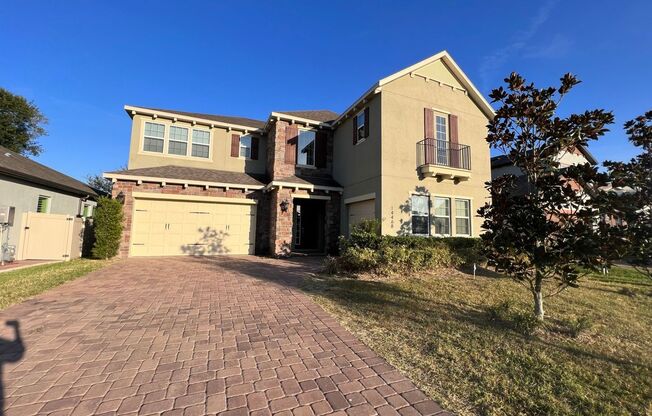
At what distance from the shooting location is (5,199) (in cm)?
1058

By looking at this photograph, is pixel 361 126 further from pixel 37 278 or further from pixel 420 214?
pixel 37 278

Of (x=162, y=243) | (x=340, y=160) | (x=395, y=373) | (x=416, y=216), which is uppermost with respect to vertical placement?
(x=340, y=160)

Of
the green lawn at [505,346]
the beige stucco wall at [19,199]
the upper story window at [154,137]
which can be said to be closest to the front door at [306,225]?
the upper story window at [154,137]

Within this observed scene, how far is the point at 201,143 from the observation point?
14.7 metres

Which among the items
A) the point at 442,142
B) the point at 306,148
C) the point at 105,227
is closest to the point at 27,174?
the point at 105,227

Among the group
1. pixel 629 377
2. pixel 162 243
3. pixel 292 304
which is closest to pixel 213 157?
pixel 162 243

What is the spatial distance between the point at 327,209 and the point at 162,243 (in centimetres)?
716

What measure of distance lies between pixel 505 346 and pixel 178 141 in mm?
14924

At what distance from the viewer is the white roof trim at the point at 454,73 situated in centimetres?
1160

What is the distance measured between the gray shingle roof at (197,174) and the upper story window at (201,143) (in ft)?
2.89

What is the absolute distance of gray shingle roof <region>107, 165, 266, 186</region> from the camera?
12.4 meters

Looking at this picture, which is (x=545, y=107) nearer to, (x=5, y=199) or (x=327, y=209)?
(x=327, y=209)

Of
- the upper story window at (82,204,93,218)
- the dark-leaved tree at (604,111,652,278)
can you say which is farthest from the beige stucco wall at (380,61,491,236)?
the upper story window at (82,204,93,218)

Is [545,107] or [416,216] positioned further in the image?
[416,216]
